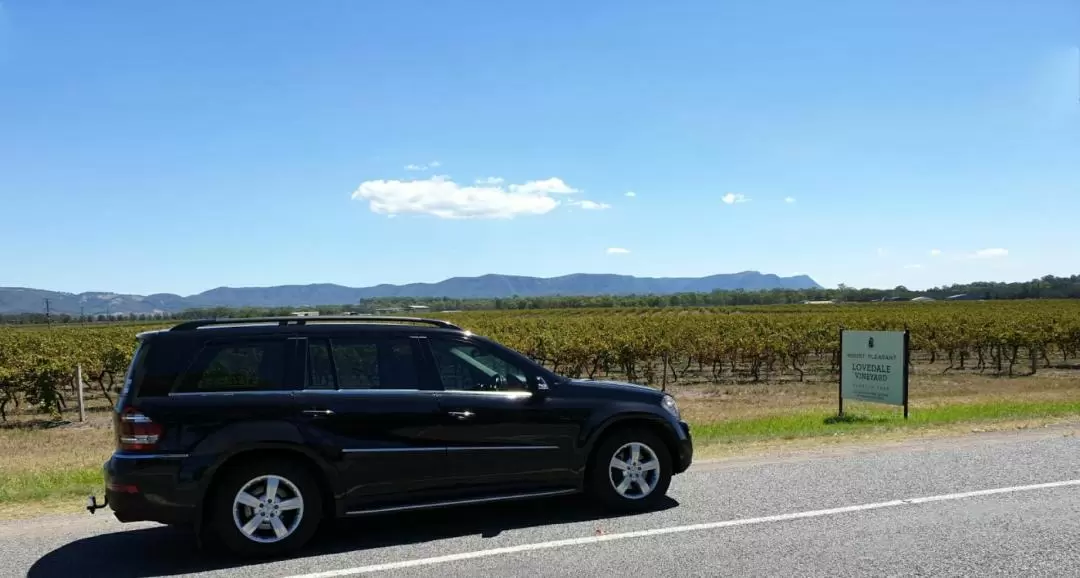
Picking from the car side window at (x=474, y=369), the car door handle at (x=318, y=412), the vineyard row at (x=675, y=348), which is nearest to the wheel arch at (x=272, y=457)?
the car door handle at (x=318, y=412)

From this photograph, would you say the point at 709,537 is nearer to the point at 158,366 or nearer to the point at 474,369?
the point at 474,369

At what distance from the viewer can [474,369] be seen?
6156 mm

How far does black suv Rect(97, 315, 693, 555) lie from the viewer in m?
5.29

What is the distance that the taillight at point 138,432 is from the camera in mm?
5230

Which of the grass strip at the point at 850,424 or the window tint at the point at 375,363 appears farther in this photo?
the grass strip at the point at 850,424

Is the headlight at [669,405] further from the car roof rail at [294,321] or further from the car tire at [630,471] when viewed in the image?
the car roof rail at [294,321]

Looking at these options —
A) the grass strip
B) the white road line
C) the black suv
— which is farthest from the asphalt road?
the grass strip

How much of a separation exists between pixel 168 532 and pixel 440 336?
2.68 metres

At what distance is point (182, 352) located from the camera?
18.0ft

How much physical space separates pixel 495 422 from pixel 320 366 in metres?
1.39

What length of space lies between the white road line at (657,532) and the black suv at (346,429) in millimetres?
606

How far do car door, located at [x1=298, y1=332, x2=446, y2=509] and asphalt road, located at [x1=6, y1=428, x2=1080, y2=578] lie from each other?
489mm

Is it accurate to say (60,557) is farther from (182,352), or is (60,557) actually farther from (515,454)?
(515,454)

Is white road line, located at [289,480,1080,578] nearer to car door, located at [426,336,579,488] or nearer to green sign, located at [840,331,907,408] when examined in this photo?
car door, located at [426,336,579,488]
